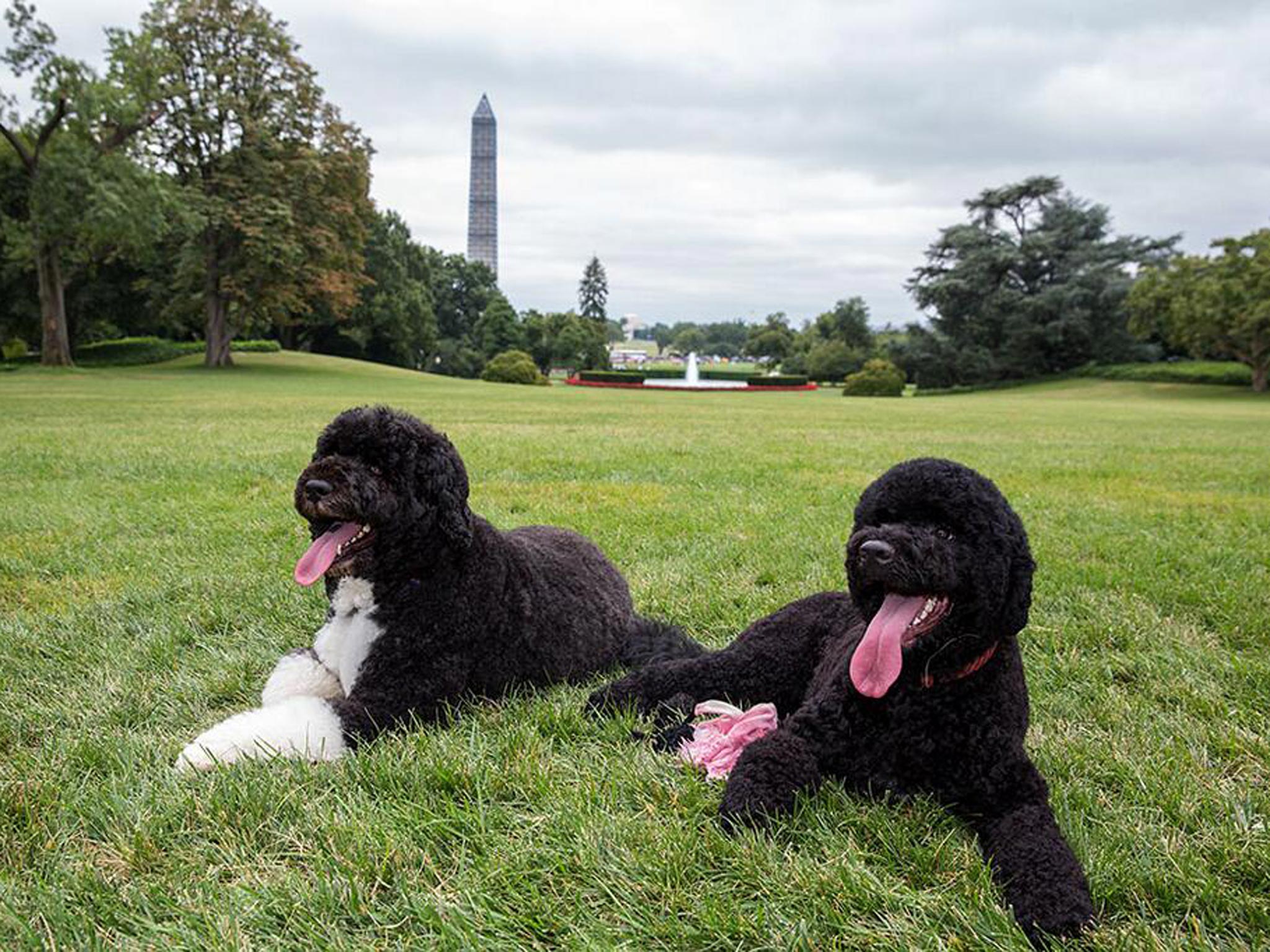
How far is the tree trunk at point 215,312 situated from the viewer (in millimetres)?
36719

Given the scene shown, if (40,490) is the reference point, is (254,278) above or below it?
above

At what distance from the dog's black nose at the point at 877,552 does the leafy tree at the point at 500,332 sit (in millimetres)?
70980

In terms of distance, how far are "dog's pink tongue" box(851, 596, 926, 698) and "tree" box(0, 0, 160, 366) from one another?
32957mm

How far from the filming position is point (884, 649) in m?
2.30

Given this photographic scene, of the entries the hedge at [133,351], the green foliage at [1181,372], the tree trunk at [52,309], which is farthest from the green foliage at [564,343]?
the tree trunk at [52,309]

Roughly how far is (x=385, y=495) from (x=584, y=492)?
212 inches

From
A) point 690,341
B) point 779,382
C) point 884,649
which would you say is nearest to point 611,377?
point 779,382

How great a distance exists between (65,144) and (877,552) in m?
37.0

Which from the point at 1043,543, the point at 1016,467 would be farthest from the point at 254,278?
the point at 1043,543

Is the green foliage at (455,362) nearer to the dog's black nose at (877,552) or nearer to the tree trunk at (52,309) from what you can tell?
the tree trunk at (52,309)

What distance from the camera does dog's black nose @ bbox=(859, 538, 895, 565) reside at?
222 centimetres

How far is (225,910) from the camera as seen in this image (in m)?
2.00

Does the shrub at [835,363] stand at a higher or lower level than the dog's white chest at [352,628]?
higher

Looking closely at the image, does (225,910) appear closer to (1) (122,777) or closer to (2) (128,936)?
(2) (128,936)
